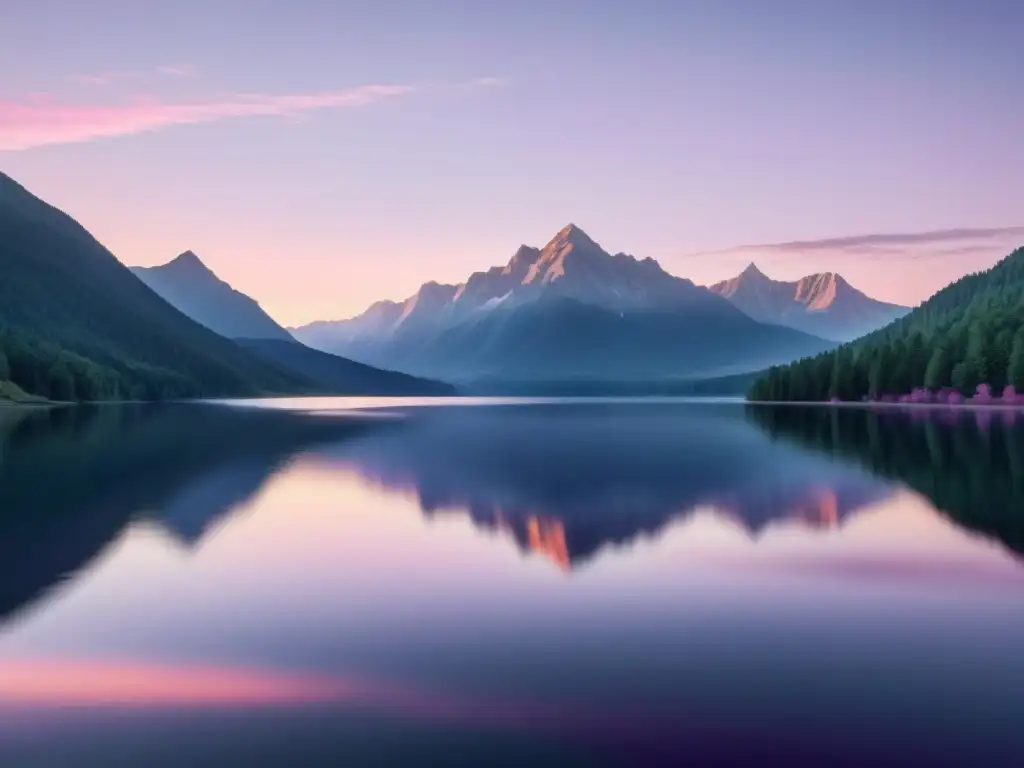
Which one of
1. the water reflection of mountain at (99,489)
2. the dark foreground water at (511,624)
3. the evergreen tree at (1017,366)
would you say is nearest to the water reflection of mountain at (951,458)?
the dark foreground water at (511,624)

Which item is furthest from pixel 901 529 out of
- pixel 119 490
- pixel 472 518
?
pixel 119 490

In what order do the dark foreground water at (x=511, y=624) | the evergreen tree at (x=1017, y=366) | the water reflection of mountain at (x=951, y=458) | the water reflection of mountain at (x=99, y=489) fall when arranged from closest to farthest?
the dark foreground water at (x=511, y=624)
the water reflection of mountain at (x=99, y=489)
the water reflection of mountain at (x=951, y=458)
the evergreen tree at (x=1017, y=366)

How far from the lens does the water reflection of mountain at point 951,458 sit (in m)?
45.1

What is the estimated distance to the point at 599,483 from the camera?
61.2 m

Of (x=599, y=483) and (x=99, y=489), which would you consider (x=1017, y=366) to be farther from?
(x=99, y=489)

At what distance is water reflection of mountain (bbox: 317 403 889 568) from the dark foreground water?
43cm

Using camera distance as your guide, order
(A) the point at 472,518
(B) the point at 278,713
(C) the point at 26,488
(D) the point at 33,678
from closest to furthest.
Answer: (B) the point at 278,713
(D) the point at 33,678
(A) the point at 472,518
(C) the point at 26,488

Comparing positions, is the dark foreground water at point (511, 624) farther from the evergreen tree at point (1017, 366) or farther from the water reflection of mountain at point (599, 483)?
the evergreen tree at point (1017, 366)

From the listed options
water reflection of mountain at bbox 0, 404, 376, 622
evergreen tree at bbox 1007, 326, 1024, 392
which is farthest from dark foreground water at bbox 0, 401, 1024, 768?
evergreen tree at bbox 1007, 326, 1024, 392

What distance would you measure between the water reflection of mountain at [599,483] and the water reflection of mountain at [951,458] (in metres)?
4.16

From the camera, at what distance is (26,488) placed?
54.2 m

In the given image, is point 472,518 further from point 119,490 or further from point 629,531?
point 119,490

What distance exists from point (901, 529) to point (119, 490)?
134 feet

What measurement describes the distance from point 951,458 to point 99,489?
6168 centimetres
